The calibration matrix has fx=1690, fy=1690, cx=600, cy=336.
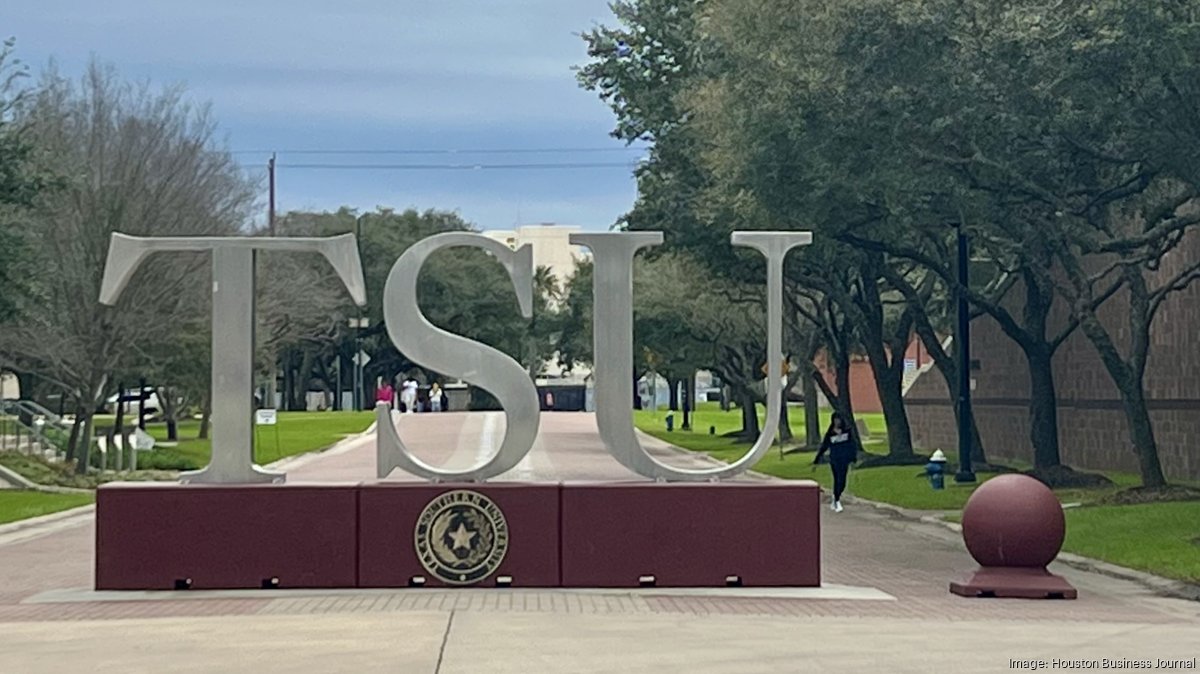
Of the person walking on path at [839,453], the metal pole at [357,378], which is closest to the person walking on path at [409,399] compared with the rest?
the metal pole at [357,378]

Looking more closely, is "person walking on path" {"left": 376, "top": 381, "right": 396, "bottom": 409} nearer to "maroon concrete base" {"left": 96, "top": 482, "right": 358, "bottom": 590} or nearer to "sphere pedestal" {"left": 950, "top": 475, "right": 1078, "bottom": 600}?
"maroon concrete base" {"left": 96, "top": 482, "right": 358, "bottom": 590}

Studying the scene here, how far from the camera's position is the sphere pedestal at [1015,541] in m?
15.8

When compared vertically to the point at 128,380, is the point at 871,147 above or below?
above

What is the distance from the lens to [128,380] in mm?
46562

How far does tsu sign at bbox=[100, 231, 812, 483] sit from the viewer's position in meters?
16.6

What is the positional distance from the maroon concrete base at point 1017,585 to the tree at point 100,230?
24623 mm

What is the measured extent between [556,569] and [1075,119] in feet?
32.9

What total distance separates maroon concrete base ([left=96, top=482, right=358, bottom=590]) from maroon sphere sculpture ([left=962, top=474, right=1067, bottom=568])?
5.96 m

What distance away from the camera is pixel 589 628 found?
13156 mm

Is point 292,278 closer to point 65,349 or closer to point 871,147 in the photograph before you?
point 65,349

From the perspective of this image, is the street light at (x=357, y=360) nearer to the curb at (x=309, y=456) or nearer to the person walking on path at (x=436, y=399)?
the person walking on path at (x=436, y=399)

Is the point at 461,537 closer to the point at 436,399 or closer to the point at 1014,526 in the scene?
the point at 1014,526

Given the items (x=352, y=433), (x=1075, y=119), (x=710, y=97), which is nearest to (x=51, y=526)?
(x=710, y=97)

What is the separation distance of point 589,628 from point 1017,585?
188 inches
